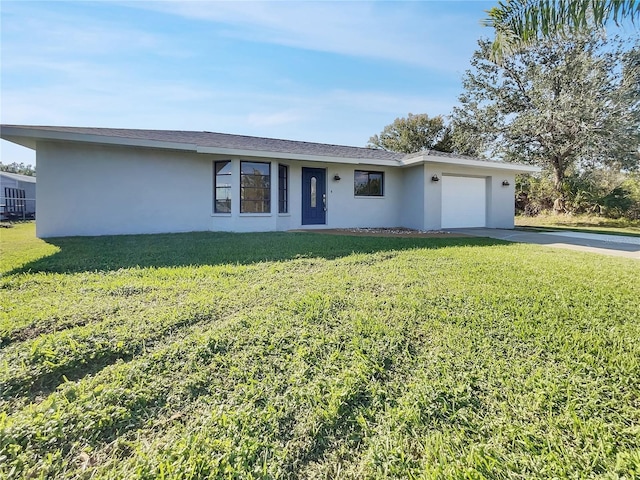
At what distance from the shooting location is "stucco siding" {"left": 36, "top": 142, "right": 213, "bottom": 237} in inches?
360

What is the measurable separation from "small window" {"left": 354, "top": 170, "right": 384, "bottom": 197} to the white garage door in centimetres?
264

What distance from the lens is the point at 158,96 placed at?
1025 cm

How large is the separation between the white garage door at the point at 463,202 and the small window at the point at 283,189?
658 cm

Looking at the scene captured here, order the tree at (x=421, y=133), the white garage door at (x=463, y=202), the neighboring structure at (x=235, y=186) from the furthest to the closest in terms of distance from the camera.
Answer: the tree at (x=421, y=133), the white garage door at (x=463, y=202), the neighboring structure at (x=235, y=186)

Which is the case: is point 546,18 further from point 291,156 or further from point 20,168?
point 20,168

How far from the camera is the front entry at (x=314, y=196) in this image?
41.1 feet

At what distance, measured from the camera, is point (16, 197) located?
20141mm

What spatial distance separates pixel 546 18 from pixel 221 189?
9413 mm

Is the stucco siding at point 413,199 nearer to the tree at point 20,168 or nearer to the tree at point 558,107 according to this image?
the tree at point 558,107

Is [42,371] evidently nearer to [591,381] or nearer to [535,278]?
[591,381]

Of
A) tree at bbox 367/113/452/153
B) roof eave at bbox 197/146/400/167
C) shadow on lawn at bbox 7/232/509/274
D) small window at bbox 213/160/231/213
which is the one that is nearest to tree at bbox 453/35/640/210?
roof eave at bbox 197/146/400/167

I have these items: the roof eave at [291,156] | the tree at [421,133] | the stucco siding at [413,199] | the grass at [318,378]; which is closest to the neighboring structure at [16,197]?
the roof eave at [291,156]

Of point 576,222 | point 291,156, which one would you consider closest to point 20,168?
point 291,156

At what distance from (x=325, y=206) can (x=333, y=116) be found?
7695 mm
